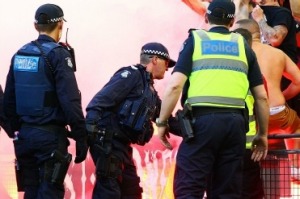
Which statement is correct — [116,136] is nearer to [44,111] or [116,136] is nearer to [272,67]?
[44,111]

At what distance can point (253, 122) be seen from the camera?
560 centimetres

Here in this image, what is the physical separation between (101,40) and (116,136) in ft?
5.10

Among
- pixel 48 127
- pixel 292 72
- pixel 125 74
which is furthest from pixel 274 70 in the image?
pixel 48 127

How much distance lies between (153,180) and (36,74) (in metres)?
2.43

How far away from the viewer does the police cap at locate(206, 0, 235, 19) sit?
193 inches

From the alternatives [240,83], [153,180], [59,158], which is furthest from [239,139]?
[153,180]

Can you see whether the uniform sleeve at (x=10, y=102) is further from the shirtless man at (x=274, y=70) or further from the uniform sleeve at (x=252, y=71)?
the shirtless man at (x=274, y=70)

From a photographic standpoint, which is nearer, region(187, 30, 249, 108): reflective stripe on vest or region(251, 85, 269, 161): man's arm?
region(187, 30, 249, 108): reflective stripe on vest

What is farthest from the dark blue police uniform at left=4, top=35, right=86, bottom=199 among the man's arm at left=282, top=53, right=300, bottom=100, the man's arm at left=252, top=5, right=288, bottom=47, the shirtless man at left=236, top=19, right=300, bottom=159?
the man's arm at left=252, top=5, right=288, bottom=47

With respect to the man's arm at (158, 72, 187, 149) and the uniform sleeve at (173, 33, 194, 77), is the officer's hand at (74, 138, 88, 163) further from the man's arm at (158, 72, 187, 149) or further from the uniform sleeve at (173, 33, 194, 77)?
the uniform sleeve at (173, 33, 194, 77)

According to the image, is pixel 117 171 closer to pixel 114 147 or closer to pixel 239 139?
pixel 114 147

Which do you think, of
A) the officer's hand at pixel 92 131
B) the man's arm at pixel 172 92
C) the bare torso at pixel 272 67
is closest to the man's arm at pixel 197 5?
the bare torso at pixel 272 67

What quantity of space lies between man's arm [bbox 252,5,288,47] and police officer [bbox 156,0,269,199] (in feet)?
6.75

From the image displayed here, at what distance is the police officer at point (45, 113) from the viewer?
493cm
